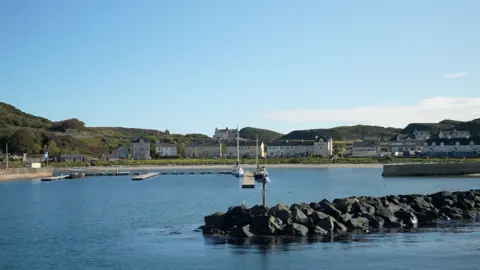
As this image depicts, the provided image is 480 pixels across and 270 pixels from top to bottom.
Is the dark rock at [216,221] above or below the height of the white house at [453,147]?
below

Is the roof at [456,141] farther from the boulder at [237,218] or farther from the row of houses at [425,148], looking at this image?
the boulder at [237,218]

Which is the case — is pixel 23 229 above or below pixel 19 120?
below

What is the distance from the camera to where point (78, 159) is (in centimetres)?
12512

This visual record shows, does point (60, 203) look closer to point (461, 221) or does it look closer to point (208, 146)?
point (461, 221)

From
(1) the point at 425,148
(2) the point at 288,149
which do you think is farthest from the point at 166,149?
(1) the point at 425,148

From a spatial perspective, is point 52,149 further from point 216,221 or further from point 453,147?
point 216,221

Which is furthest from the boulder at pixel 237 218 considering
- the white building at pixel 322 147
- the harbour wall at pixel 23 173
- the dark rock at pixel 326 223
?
the white building at pixel 322 147

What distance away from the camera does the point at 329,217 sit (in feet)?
87.9

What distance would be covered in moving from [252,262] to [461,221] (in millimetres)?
13867

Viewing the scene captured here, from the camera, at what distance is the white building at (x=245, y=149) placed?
489 ft

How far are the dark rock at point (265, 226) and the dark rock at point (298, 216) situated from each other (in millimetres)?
957

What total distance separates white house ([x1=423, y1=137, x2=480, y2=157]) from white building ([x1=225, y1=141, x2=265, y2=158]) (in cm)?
3820

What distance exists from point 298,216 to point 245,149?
127 meters

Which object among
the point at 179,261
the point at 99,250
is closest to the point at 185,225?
the point at 99,250
